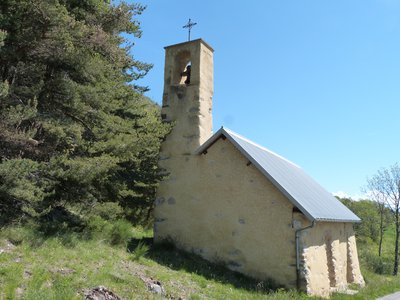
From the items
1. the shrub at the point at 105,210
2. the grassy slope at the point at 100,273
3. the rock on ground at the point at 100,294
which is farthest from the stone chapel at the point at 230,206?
the rock on ground at the point at 100,294

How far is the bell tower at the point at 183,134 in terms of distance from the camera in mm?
12945

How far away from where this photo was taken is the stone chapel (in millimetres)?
10789

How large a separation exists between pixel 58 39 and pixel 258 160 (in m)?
6.68

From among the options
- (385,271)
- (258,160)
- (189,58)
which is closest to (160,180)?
(258,160)

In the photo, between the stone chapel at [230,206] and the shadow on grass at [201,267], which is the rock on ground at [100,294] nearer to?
the shadow on grass at [201,267]

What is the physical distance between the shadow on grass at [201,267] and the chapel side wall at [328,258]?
1115 mm

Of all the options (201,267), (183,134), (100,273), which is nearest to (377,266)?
(201,267)

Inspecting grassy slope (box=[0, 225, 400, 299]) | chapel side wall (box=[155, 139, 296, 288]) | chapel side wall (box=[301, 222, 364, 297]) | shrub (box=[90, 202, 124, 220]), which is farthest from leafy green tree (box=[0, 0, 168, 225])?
chapel side wall (box=[301, 222, 364, 297])

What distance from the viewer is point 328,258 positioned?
1277 centimetres

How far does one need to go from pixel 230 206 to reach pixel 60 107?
599 centimetres

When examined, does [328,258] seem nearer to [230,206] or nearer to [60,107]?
[230,206]

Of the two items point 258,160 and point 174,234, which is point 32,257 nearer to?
point 174,234

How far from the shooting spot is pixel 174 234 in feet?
42.1

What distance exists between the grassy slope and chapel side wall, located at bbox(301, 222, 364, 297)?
2.42ft
